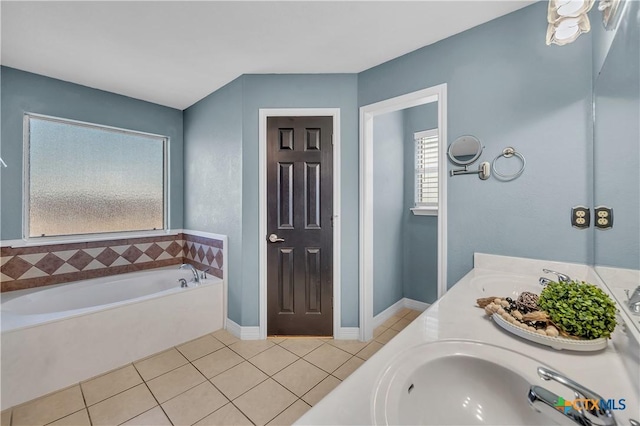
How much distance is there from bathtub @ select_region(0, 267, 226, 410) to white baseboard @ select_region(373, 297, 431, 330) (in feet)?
5.22

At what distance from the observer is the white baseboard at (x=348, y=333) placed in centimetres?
246

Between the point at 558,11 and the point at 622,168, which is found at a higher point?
the point at 558,11

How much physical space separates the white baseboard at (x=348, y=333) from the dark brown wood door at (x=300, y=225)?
0.08 m

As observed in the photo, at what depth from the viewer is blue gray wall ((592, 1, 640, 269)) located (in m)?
0.90

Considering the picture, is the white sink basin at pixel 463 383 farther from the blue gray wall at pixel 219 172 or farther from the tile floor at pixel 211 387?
the blue gray wall at pixel 219 172

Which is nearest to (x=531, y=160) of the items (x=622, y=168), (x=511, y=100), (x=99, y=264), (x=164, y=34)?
(x=511, y=100)

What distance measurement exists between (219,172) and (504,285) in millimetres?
2602

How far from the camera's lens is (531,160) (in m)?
1.53

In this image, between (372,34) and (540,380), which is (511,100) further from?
(540,380)

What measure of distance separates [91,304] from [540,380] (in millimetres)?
3416

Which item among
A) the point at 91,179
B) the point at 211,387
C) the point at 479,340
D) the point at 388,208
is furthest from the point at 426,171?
the point at 91,179

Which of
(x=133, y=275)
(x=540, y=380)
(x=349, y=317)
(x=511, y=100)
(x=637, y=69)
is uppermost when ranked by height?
(x=511, y=100)

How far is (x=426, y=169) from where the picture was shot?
294 centimetres

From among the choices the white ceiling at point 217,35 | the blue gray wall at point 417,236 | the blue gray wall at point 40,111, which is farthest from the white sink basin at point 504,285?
the blue gray wall at point 40,111
